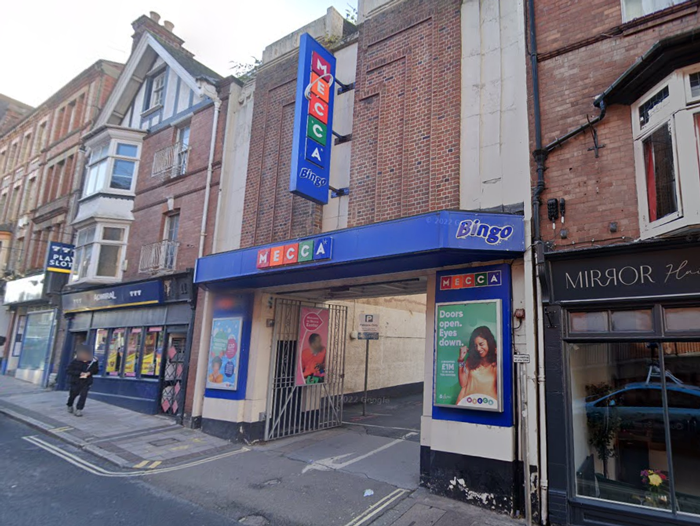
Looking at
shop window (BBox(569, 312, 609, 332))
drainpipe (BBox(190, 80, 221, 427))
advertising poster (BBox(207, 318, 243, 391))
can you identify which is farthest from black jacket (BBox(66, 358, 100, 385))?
shop window (BBox(569, 312, 609, 332))

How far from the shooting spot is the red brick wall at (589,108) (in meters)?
5.81

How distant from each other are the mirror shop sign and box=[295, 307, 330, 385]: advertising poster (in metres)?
6.56

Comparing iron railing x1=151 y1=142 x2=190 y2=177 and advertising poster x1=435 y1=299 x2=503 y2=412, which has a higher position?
iron railing x1=151 y1=142 x2=190 y2=177

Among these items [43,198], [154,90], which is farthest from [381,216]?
[43,198]

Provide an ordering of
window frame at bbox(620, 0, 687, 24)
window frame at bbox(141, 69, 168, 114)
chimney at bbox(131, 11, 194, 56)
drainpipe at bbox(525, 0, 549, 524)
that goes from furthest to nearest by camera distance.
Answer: chimney at bbox(131, 11, 194, 56) → window frame at bbox(141, 69, 168, 114) → window frame at bbox(620, 0, 687, 24) → drainpipe at bbox(525, 0, 549, 524)

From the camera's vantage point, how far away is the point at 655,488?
5.19 meters

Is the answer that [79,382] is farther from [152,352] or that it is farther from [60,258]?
[60,258]

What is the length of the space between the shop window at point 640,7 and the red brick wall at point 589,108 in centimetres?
15

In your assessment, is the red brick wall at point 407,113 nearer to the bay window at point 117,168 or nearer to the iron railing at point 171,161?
the iron railing at point 171,161

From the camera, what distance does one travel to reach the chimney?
16844 mm


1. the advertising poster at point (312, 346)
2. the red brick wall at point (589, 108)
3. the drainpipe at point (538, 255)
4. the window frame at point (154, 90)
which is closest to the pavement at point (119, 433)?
the advertising poster at point (312, 346)

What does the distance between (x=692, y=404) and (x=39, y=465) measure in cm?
1045

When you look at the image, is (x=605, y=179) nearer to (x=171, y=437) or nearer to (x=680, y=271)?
(x=680, y=271)

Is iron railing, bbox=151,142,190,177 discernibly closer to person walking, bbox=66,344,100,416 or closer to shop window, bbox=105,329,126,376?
shop window, bbox=105,329,126,376
